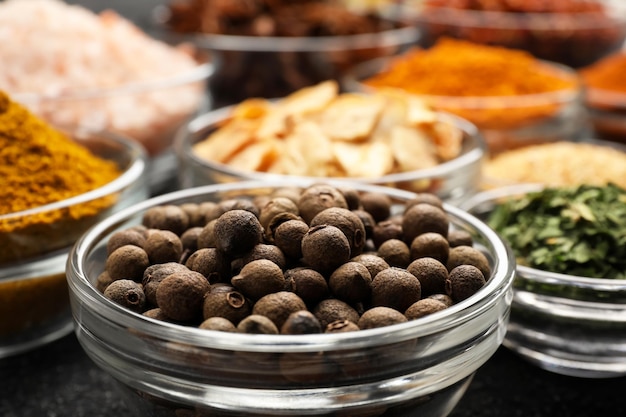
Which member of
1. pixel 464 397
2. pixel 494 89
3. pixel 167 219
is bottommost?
pixel 464 397

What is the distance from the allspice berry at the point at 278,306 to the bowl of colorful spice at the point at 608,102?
1.25m

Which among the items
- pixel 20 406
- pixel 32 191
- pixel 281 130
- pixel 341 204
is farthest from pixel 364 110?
pixel 20 406

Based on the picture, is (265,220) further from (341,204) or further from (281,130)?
(281,130)

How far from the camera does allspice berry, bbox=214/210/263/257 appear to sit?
0.70 metres

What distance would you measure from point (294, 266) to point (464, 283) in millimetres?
170

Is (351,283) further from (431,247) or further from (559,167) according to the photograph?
(559,167)

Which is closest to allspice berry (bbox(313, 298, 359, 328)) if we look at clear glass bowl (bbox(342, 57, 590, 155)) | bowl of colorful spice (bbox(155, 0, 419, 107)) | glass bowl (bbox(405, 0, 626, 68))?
clear glass bowl (bbox(342, 57, 590, 155))

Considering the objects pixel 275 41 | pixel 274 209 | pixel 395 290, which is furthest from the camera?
pixel 275 41

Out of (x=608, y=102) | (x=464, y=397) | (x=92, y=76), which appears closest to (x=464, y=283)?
(x=464, y=397)

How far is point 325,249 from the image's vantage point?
688 millimetres

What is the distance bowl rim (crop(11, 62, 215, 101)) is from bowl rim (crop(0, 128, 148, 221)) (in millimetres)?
90

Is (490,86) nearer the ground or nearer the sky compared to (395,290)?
nearer the ground

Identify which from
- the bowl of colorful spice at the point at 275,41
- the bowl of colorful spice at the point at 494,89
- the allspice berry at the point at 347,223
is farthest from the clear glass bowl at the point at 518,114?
the allspice berry at the point at 347,223

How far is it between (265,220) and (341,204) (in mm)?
89
